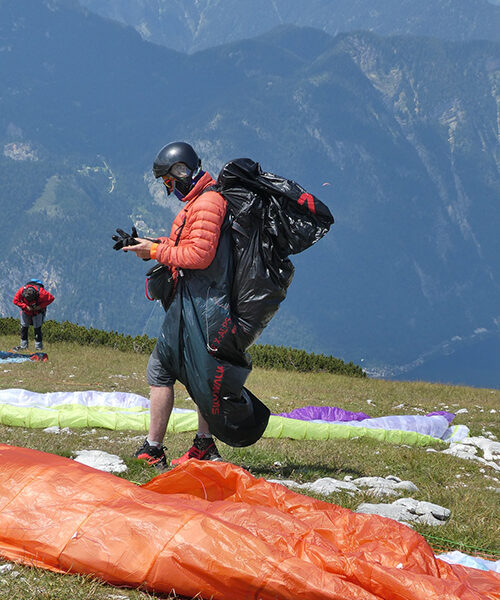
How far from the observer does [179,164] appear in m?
5.64

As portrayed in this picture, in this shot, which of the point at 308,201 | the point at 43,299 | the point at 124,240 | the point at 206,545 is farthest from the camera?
the point at 43,299

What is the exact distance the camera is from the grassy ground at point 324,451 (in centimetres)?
418

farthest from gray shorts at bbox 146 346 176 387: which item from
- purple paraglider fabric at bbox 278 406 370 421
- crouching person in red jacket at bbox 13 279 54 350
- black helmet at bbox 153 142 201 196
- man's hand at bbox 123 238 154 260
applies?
crouching person in red jacket at bbox 13 279 54 350

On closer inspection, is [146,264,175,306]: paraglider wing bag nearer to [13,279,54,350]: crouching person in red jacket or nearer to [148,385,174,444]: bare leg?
[148,385,174,444]: bare leg

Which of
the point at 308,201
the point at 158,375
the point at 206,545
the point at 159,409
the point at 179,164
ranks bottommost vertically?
the point at 206,545

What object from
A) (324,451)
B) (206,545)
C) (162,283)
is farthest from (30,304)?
(206,545)

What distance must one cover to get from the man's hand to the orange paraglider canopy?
203 cm

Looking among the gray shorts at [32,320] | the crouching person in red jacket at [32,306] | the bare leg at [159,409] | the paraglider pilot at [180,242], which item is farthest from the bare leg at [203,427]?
the gray shorts at [32,320]

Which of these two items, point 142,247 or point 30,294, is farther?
point 30,294

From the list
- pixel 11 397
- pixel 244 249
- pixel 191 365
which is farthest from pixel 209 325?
pixel 11 397

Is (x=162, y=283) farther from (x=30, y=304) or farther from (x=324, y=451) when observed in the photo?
(x=30, y=304)

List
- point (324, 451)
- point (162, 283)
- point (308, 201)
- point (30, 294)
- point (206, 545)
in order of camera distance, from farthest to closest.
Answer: point (30, 294)
point (324, 451)
point (162, 283)
point (308, 201)
point (206, 545)

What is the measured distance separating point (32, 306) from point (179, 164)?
1411 centimetres

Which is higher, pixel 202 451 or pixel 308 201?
pixel 308 201
